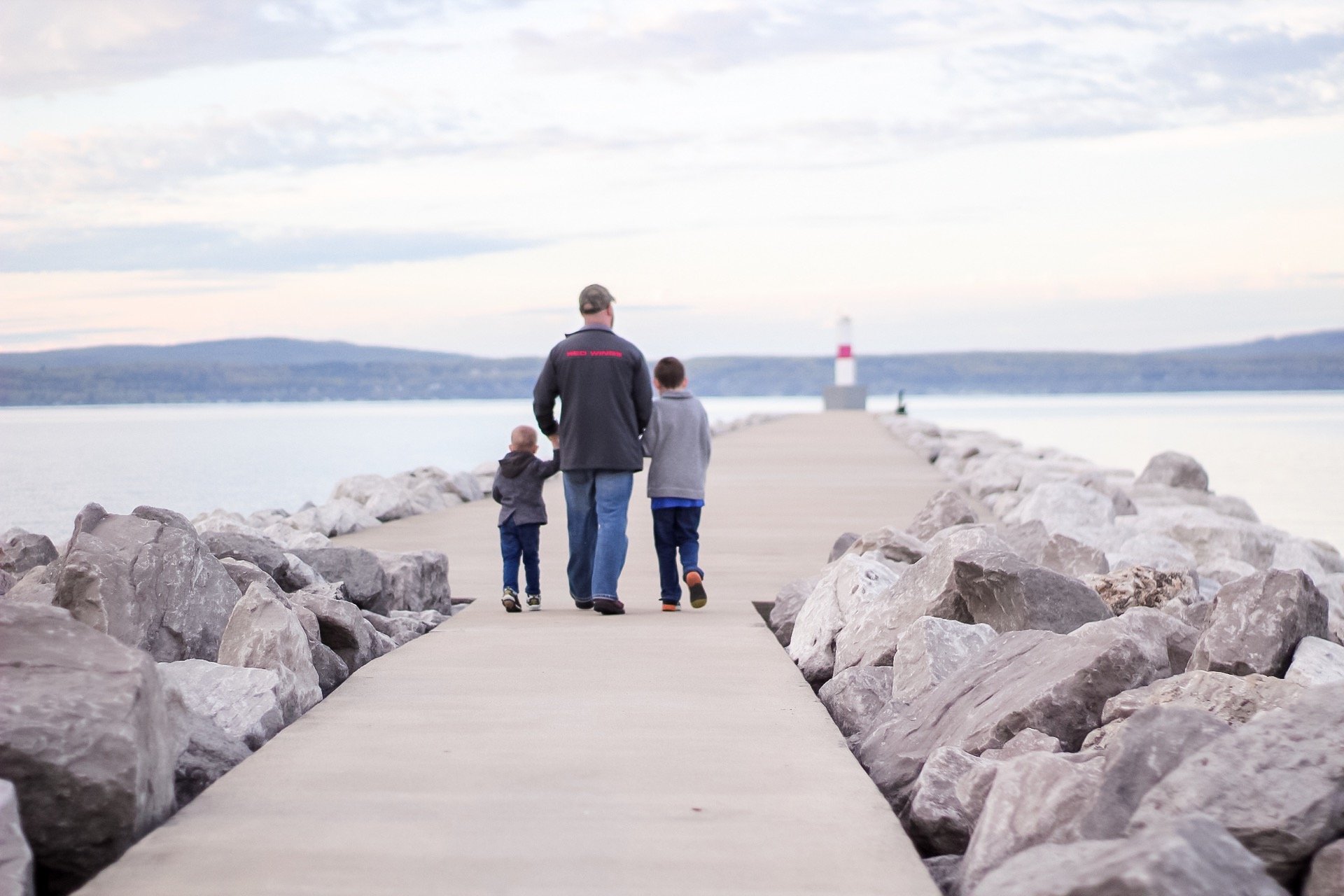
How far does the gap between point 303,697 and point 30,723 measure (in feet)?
4.49

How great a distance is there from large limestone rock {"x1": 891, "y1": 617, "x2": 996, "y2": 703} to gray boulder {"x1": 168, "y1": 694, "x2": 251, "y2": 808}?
2.17 metres

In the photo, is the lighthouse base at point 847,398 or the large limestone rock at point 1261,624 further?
the lighthouse base at point 847,398

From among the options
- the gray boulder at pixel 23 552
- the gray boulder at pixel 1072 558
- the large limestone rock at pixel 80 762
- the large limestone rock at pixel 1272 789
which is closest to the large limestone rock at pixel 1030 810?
the large limestone rock at pixel 1272 789

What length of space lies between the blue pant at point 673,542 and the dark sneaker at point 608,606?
12.0 inches

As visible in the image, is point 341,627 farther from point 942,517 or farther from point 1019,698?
point 942,517

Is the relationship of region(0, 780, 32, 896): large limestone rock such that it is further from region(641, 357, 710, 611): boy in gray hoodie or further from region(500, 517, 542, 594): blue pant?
region(641, 357, 710, 611): boy in gray hoodie

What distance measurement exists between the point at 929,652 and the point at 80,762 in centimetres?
273

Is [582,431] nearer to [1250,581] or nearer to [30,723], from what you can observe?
[1250,581]

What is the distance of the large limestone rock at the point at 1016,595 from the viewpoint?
5.22m

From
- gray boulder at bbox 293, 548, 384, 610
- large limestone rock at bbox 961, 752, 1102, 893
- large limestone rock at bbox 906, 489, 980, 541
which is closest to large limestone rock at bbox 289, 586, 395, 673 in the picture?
gray boulder at bbox 293, 548, 384, 610

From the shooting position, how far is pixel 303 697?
14.2 ft

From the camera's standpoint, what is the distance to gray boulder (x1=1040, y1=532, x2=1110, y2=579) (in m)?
6.95

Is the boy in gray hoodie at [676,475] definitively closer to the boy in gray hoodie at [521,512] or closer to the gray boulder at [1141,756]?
the boy in gray hoodie at [521,512]

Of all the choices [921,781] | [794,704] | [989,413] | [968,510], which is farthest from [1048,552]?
[989,413]
